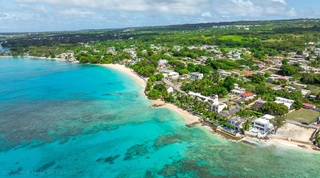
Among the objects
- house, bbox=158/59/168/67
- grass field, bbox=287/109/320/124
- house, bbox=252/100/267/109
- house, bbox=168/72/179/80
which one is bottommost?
grass field, bbox=287/109/320/124

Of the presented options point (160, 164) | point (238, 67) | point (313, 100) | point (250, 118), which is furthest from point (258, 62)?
point (160, 164)

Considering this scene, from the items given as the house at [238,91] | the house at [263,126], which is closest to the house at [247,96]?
the house at [238,91]

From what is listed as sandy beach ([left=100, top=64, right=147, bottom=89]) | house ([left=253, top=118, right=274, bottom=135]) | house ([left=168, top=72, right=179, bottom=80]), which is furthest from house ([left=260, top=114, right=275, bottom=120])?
sandy beach ([left=100, top=64, right=147, bottom=89])

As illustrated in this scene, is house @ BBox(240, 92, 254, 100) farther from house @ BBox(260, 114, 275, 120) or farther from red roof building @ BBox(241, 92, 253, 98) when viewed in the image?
house @ BBox(260, 114, 275, 120)

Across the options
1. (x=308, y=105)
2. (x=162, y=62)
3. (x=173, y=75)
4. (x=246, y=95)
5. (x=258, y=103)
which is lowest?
(x=308, y=105)

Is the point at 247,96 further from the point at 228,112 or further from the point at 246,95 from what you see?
the point at 228,112

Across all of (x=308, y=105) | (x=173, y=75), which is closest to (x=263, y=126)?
(x=308, y=105)
